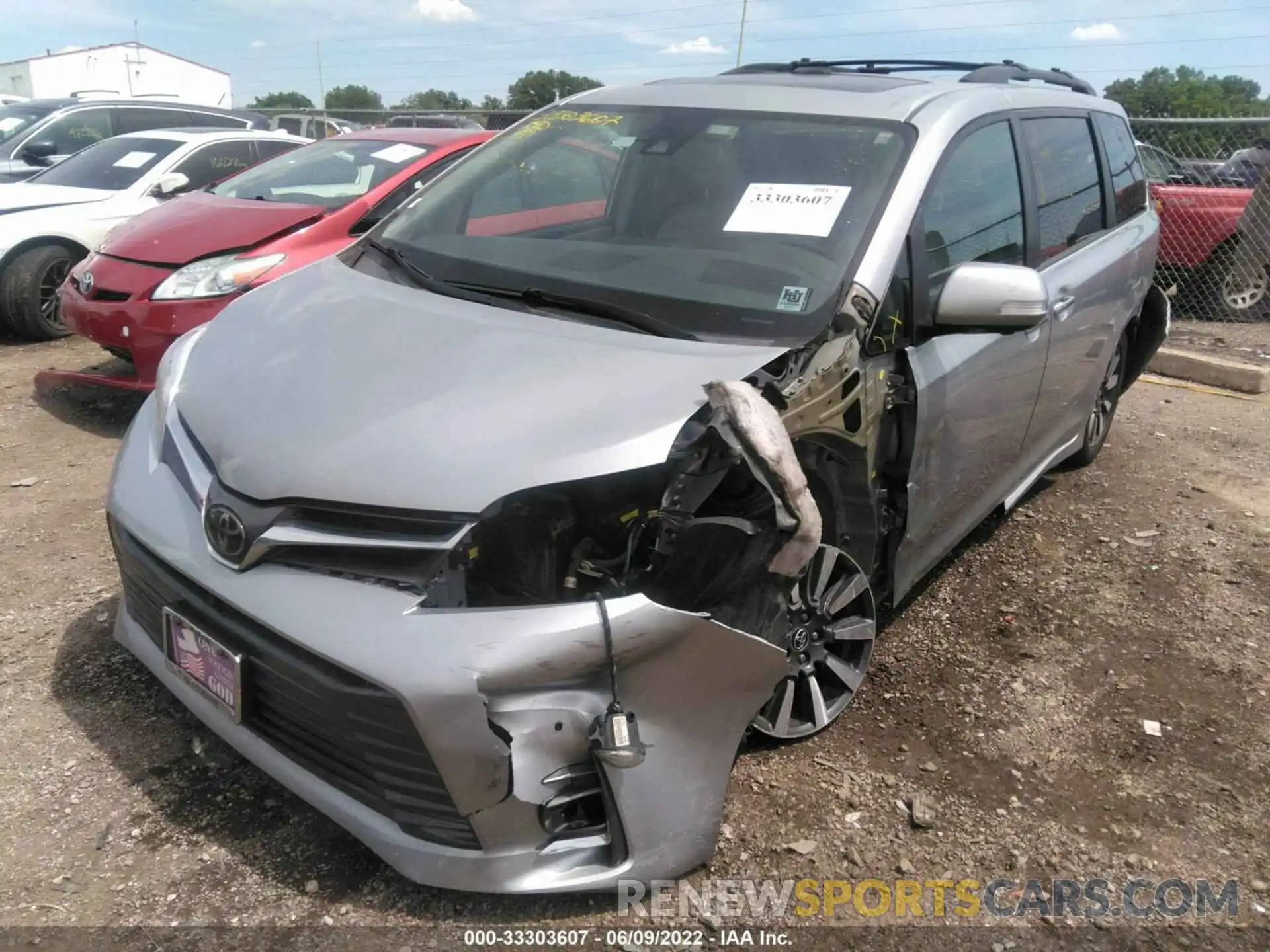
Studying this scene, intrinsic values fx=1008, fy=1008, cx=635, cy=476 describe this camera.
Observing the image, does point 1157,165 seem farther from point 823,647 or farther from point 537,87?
point 537,87

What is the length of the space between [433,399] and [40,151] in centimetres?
938

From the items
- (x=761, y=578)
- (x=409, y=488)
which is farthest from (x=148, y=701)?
(x=761, y=578)

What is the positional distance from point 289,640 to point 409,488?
1.29 feet

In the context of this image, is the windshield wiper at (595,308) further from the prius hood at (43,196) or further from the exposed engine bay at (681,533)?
the prius hood at (43,196)

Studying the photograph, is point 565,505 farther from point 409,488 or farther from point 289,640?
point 289,640

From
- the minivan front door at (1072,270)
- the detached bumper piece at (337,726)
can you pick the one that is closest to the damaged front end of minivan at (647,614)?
the detached bumper piece at (337,726)

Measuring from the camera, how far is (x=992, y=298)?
2738mm

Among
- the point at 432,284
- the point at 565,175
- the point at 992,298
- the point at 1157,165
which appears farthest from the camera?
Answer: the point at 1157,165

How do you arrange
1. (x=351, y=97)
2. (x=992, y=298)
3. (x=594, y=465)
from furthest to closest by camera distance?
(x=351, y=97) → (x=992, y=298) → (x=594, y=465)

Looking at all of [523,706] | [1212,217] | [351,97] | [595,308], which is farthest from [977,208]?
[351,97]

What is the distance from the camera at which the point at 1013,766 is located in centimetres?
287

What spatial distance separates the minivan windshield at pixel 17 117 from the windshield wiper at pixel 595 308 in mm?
12073

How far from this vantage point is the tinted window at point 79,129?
980cm

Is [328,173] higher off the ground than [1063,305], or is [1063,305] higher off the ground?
[1063,305]
